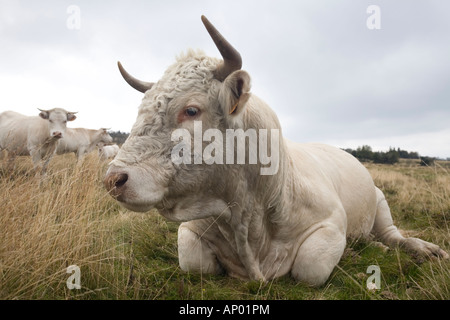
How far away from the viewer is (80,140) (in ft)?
57.4

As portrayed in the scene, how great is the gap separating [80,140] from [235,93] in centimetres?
1716

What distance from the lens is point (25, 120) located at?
42.1 ft

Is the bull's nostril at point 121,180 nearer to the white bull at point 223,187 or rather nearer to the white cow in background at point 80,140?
the white bull at point 223,187

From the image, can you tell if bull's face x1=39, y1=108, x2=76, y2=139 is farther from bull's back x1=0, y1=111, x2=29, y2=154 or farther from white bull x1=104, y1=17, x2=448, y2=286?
white bull x1=104, y1=17, x2=448, y2=286

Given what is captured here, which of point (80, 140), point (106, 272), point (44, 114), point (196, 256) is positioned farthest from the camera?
point (80, 140)


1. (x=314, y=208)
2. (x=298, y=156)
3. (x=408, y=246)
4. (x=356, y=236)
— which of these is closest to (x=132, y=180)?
(x=314, y=208)

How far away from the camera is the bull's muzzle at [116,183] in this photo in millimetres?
2168

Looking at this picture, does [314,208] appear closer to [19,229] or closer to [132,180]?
[132,180]

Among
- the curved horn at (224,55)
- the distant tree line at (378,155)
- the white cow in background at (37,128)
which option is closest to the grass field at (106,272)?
the curved horn at (224,55)

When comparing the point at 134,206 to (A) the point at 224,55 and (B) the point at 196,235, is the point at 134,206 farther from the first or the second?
(A) the point at 224,55

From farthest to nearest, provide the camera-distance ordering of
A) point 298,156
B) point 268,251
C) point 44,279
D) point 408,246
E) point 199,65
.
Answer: point 408,246 < point 298,156 < point 268,251 < point 199,65 < point 44,279

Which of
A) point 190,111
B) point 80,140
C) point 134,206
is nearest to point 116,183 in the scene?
point 134,206

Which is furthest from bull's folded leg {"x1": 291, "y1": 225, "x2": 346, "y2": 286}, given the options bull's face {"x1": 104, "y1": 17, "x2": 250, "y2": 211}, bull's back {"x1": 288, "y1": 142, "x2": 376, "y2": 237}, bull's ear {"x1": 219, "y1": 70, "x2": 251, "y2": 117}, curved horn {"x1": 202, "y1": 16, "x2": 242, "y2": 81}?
curved horn {"x1": 202, "y1": 16, "x2": 242, "y2": 81}
